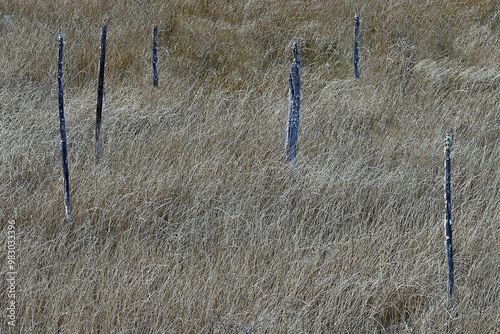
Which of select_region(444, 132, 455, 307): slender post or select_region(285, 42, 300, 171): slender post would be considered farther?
select_region(285, 42, 300, 171): slender post

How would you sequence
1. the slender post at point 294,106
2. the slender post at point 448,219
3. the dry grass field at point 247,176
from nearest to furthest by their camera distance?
the slender post at point 448,219 → the dry grass field at point 247,176 → the slender post at point 294,106

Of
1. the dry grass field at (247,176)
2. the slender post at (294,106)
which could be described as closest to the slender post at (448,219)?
the dry grass field at (247,176)

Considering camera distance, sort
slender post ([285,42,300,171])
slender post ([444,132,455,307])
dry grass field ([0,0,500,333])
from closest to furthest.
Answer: slender post ([444,132,455,307])
dry grass field ([0,0,500,333])
slender post ([285,42,300,171])

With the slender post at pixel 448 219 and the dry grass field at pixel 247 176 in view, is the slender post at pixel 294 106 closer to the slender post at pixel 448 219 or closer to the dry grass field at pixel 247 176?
the dry grass field at pixel 247 176

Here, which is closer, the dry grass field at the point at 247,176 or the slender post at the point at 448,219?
the slender post at the point at 448,219

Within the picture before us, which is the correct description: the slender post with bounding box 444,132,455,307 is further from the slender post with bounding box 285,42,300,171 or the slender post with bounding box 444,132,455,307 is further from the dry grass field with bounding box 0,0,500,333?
the slender post with bounding box 285,42,300,171

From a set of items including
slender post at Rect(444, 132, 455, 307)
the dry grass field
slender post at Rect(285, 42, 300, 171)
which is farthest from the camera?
slender post at Rect(285, 42, 300, 171)

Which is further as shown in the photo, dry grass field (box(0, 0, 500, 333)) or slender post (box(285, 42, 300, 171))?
slender post (box(285, 42, 300, 171))

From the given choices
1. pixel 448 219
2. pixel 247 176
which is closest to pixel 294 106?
pixel 247 176

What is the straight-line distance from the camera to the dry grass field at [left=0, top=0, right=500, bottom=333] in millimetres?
2703

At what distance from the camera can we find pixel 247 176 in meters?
3.91

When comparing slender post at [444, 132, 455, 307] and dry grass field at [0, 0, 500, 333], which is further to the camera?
dry grass field at [0, 0, 500, 333]

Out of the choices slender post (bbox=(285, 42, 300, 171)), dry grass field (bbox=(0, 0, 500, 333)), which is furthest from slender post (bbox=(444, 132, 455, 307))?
slender post (bbox=(285, 42, 300, 171))

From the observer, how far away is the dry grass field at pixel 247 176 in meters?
2.70
